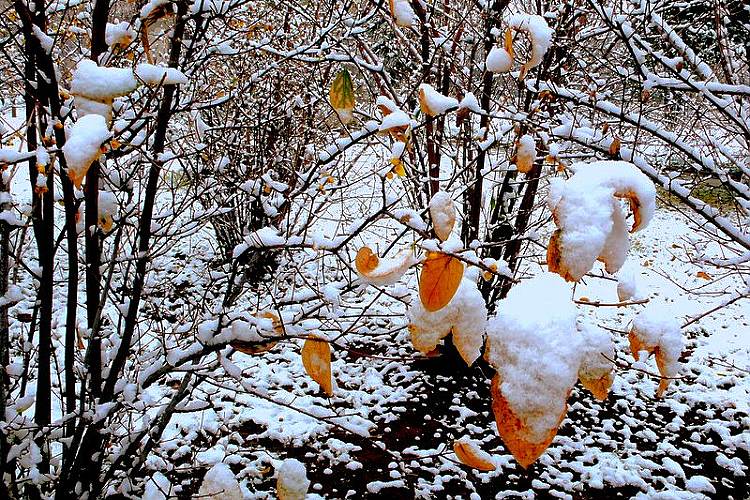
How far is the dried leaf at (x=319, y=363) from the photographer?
3.84 feet

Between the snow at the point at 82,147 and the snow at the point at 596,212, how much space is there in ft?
2.20

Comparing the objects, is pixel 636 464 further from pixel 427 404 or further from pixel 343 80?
pixel 343 80

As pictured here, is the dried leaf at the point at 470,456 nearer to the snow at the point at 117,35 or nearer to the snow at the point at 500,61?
the snow at the point at 500,61

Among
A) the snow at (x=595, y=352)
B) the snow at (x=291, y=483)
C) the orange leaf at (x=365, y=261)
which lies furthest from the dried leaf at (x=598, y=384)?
the snow at (x=291, y=483)

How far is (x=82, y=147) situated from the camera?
0.84 m

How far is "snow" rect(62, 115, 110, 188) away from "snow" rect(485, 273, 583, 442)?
0.66 metres

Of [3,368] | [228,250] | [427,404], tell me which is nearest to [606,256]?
[3,368]

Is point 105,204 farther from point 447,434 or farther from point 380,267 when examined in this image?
point 447,434

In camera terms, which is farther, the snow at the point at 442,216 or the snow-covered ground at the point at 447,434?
the snow-covered ground at the point at 447,434

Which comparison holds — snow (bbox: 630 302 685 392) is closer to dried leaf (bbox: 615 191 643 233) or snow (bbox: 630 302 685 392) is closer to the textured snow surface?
the textured snow surface

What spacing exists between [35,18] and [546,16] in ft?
8.82

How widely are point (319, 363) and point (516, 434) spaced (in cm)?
66

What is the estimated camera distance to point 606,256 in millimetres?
673

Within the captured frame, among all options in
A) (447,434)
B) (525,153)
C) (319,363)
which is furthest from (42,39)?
(447,434)
